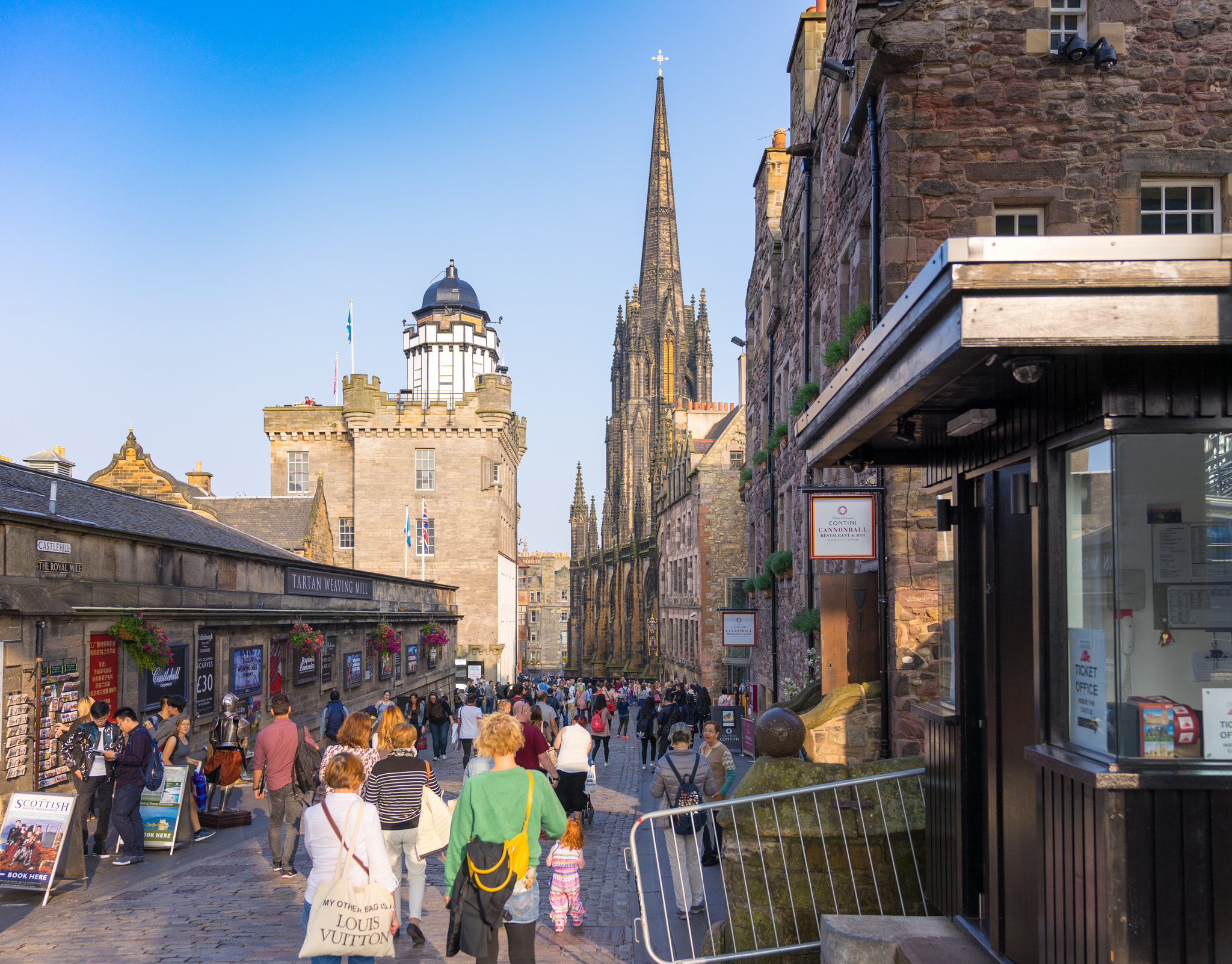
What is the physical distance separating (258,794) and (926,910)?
6547 millimetres

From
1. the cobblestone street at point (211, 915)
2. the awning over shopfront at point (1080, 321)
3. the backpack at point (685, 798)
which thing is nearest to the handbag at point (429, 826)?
the cobblestone street at point (211, 915)

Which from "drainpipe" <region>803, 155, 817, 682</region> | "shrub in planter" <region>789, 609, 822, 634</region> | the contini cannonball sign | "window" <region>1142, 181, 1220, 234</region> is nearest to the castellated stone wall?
"drainpipe" <region>803, 155, 817, 682</region>

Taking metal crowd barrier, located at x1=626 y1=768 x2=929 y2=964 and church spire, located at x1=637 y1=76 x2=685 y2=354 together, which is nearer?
metal crowd barrier, located at x1=626 y1=768 x2=929 y2=964

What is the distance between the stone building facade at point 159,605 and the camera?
36.0 ft

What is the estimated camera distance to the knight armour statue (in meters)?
11.6

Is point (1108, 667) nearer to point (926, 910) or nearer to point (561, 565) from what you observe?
point (926, 910)

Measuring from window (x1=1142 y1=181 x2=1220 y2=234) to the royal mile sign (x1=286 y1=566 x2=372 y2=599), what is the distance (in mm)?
15835

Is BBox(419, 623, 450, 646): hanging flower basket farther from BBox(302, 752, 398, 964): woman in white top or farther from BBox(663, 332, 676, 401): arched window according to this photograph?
BBox(663, 332, 676, 401): arched window

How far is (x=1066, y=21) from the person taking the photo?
10.9 m

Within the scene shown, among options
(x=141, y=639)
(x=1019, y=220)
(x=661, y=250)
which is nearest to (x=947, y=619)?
(x=1019, y=220)

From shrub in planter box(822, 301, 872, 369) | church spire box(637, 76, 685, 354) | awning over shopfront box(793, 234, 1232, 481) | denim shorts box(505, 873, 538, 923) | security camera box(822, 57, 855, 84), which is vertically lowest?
denim shorts box(505, 873, 538, 923)

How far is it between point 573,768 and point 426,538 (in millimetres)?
35786

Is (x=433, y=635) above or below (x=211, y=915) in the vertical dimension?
below

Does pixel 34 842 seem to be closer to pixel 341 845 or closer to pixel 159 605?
pixel 341 845
